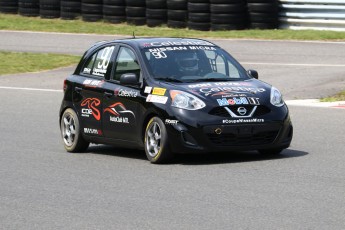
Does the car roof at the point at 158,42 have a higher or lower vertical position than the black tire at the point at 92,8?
higher

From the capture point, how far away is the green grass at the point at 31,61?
85.8 feet

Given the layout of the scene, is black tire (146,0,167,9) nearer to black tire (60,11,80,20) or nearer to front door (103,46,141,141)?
black tire (60,11,80,20)

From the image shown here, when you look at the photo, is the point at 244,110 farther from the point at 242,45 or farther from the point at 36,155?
the point at 242,45

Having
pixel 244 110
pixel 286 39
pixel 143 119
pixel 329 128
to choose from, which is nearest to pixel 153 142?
pixel 143 119

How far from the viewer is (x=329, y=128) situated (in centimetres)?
1430

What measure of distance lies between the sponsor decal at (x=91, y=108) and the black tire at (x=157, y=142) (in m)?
1.14

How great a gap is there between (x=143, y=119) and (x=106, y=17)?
70.9ft

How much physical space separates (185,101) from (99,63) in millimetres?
2031

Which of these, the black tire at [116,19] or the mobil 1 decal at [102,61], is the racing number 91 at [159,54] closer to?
the mobil 1 decal at [102,61]

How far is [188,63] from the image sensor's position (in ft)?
40.6

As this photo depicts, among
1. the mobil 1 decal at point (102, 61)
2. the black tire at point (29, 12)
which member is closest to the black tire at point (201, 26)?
the black tire at point (29, 12)

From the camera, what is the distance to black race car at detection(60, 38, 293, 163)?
11375 millimetres

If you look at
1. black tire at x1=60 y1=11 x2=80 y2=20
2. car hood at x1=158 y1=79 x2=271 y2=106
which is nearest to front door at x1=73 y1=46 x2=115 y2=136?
car hood at x1=158 y1=79 x2=271 y2=106

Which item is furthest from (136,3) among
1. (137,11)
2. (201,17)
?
(201,17)
